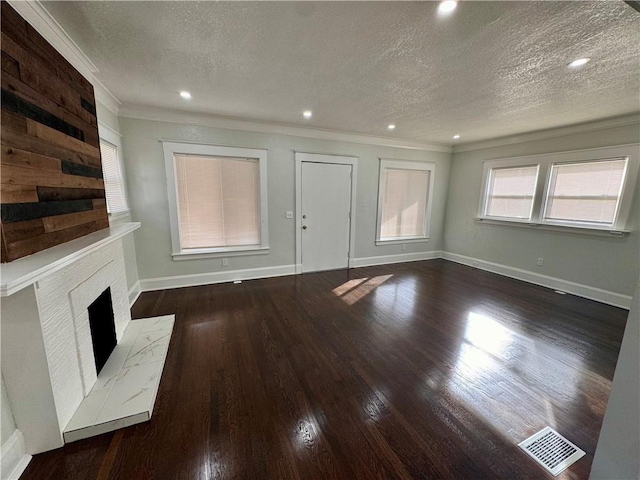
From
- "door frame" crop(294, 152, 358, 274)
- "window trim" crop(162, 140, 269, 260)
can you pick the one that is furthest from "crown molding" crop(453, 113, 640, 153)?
"window trim" crop(162, 140, 269, 260)

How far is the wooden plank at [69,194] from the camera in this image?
4.66 ft

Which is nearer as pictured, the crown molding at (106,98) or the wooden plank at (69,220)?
the wooden plank at (69,220)

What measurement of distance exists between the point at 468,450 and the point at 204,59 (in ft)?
10.8

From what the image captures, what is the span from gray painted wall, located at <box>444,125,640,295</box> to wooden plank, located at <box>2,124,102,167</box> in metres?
5.84

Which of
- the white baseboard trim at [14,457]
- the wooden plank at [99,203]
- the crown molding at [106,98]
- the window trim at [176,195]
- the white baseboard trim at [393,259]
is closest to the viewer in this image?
the white baseboard trim at [14,457]

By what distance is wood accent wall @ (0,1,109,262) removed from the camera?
1.19 meters

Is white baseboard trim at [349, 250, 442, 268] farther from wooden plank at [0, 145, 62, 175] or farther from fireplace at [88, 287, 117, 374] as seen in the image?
wooden plank at [0, 145, 62, 175]

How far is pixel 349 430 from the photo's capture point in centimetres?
155

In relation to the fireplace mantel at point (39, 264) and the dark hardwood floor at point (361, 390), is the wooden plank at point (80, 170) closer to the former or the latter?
the fireplace mantel at point (39, 264)

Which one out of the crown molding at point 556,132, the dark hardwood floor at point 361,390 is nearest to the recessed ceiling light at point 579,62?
the crown molding at point 556,132

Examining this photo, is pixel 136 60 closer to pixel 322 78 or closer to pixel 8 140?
pixel 8 140

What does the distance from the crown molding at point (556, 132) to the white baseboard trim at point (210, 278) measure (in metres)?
4.36

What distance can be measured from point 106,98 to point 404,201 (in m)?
4.99

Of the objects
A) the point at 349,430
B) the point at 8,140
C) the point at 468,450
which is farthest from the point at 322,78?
the point at 468,450
